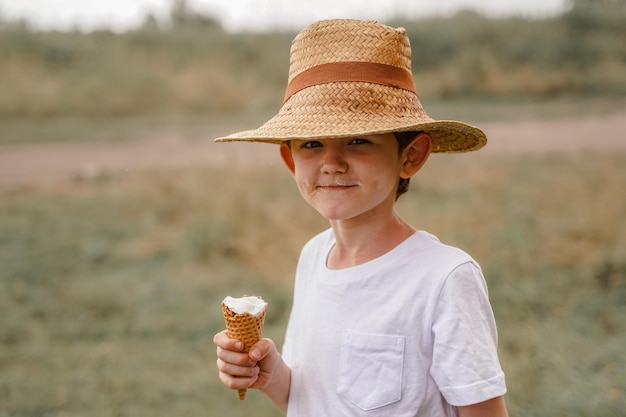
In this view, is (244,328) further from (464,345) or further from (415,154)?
(415,154)

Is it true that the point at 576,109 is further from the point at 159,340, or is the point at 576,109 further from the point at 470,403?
the point at 470,403

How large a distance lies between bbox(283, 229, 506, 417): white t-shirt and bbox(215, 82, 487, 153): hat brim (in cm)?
29

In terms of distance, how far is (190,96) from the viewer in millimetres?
15422

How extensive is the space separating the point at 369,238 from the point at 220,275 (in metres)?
3.34

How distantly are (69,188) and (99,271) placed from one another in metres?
2.87

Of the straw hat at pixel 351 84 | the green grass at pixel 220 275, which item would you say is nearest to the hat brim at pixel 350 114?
the straw hat at pixel 351 84

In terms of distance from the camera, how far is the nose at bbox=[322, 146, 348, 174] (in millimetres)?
1468

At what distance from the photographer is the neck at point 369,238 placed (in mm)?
1539

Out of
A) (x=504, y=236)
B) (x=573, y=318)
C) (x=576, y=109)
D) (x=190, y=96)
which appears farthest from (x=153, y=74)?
(x=573, y=318)

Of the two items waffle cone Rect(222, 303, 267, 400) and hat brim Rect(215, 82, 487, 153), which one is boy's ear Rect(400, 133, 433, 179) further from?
waffle cone Rect(222, 303, 267, 400)

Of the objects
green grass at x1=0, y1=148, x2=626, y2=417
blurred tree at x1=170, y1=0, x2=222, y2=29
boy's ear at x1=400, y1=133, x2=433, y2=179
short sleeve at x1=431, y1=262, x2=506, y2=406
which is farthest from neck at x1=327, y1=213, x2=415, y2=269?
blurred tree at x1=170, y1=0, x2=222, y2=29

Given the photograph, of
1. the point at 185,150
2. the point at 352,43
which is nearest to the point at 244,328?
the point at 352,43

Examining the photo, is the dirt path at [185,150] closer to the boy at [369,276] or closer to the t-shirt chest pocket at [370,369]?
the boy at [369,276]

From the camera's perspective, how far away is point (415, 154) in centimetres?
160
